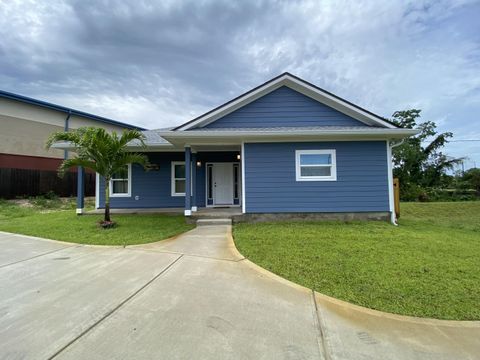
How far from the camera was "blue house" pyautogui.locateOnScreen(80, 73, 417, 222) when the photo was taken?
29.2 feet

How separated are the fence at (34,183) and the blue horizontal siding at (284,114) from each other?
1441cm

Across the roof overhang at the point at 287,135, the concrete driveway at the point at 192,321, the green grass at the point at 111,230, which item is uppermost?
the roof overhang at the point at 287,135

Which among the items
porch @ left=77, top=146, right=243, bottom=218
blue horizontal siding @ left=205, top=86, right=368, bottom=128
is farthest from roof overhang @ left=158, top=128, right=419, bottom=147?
porch @ left=77, top=146, right=243, bottom=218

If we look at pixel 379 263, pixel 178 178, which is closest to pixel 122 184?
pixel 178 178

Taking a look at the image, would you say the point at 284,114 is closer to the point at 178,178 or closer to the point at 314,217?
the point at 314,217

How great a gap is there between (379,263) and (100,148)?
782 cm

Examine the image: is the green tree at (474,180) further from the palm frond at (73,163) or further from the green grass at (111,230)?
the palm frond at (73,163)

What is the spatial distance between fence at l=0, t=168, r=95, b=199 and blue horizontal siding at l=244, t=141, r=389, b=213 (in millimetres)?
15783

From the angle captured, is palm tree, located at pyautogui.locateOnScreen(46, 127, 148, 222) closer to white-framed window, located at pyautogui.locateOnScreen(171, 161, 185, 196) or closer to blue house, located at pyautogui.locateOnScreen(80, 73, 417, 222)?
blue house, located at pyautogui.locateOnScreen(80, 73, 417, 222)

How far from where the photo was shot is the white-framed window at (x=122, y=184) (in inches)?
467

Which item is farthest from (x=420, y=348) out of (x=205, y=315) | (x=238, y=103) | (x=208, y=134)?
(x=238, y=103)

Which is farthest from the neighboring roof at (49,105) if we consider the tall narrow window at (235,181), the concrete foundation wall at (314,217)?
the concrete foundation wall at (314,217)

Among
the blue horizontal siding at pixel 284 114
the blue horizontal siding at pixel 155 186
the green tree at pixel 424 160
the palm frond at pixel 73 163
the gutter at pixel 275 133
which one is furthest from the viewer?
the green tree at pixel 424 160

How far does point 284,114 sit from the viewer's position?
977cm
